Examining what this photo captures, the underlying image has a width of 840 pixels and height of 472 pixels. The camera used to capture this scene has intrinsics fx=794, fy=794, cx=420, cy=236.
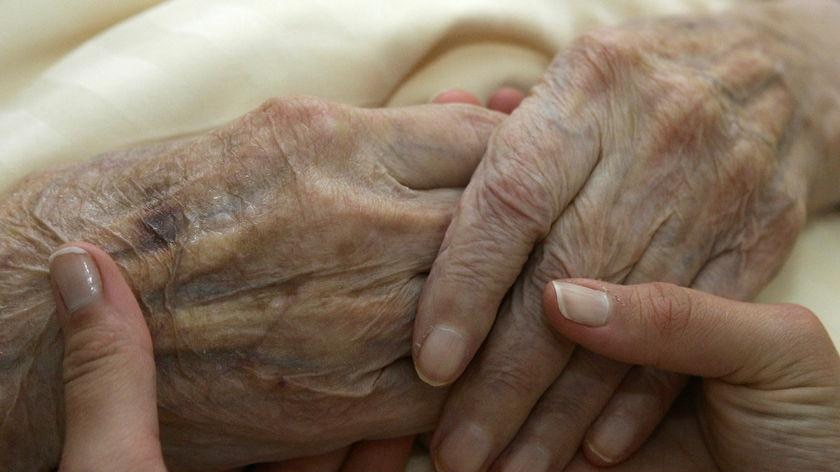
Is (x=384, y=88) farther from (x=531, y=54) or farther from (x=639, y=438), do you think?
(x=639, y=438)

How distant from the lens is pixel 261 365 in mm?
914

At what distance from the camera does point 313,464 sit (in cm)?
105

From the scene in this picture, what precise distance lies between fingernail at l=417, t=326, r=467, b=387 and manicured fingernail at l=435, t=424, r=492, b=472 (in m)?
0.08

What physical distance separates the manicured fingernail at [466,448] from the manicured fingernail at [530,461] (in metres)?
0.04

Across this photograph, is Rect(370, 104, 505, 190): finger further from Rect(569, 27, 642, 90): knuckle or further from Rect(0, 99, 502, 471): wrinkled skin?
Rect(569, 27, 642, 90): knuckle

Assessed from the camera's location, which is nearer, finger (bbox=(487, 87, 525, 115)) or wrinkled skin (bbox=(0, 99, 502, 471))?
wrinkled skin (bbox=(0, 99, 502, 471))

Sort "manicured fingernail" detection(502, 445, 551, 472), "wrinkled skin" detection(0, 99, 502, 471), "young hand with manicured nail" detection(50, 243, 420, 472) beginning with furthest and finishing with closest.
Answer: "manicured fingernail" detection(502, 445, 551, 472)
"wrinkled skin" detection(0, 99, 502, 471)
"young hand with manicured nail" detection(50, 243, 420, 472)

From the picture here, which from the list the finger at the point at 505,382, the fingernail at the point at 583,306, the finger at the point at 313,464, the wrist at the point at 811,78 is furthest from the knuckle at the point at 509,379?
the wrist at the point at 811,78

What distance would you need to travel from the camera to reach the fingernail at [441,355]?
0.92 metres

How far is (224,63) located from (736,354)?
77cm

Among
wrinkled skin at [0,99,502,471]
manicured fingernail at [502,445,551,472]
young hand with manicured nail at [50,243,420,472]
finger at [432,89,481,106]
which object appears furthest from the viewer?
finger at [432,89,481,106]

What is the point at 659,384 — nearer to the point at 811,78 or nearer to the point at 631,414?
the point at 631,414

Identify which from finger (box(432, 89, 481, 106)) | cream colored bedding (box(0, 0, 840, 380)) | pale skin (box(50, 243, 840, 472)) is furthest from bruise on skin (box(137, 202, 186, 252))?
finger (box(432, 89, 481, 106))

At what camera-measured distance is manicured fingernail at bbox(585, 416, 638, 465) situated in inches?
39.8
